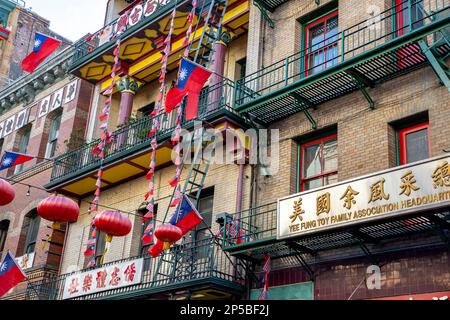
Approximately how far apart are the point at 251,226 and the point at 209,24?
25.1 ft

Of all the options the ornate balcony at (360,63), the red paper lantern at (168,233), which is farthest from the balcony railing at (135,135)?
the red paper lantern at (168,233)

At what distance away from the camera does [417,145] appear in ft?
49.0

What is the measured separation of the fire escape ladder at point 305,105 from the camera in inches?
666

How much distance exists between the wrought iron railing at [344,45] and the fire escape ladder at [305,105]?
42 cm

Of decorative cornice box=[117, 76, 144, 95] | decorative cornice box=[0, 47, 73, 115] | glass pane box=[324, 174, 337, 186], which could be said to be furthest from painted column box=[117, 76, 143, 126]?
glass pane box=[324, 174, 337, 186]

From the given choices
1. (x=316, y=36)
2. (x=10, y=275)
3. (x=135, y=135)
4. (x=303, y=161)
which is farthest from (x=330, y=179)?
(x=10, y=275)

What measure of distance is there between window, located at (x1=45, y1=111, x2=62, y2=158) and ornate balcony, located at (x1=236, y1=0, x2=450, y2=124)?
1165 cm

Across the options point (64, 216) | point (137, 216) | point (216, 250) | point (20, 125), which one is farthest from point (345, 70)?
point (20, 125)

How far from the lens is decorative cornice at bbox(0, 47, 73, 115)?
92.6ft

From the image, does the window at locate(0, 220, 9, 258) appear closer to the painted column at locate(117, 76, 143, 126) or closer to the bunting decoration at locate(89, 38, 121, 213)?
the bunting decoration at locate(89, 38, 121, 213)

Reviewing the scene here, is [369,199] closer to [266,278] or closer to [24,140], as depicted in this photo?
[266,278]

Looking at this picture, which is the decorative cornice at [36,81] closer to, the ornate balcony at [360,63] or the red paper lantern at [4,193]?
the ornate balcony at [360,63]

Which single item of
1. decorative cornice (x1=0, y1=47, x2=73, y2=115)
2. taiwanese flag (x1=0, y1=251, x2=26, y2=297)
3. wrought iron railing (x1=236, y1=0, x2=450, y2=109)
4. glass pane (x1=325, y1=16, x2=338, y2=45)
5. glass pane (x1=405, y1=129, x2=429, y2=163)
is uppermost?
decorative cornice (x1=0, y1=47, x2=73, y2=115)

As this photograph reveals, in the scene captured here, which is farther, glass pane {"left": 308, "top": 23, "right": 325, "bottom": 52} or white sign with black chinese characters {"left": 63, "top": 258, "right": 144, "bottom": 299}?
glass pane {"left": 308, "top": 23, "right": 325, "bottom": 52}
